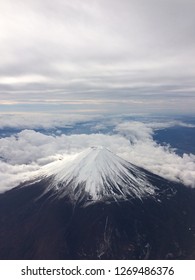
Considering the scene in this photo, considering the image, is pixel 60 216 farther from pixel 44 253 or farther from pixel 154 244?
pixel 154 244

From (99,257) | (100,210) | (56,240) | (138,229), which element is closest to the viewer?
(99,257)

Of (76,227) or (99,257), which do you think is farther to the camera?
(76,227)

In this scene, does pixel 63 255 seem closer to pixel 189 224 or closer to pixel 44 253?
pixel 44 253

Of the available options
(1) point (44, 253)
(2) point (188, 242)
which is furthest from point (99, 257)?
(2) point (188, 242)

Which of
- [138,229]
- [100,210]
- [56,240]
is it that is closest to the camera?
[56,240]

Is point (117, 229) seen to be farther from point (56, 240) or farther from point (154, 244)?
point (56, 240)

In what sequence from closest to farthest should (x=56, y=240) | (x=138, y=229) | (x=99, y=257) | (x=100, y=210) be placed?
(x=99, y=257)
(x=56, y=240)
(x=138, y=229)
(x=100, y=210)

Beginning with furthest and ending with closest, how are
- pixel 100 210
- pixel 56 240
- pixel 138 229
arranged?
pixel 100 210
pixel 138 229
pixel 56 240

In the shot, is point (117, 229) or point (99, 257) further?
point (117, 229)

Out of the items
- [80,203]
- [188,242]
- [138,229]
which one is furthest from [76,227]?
[188,242]
